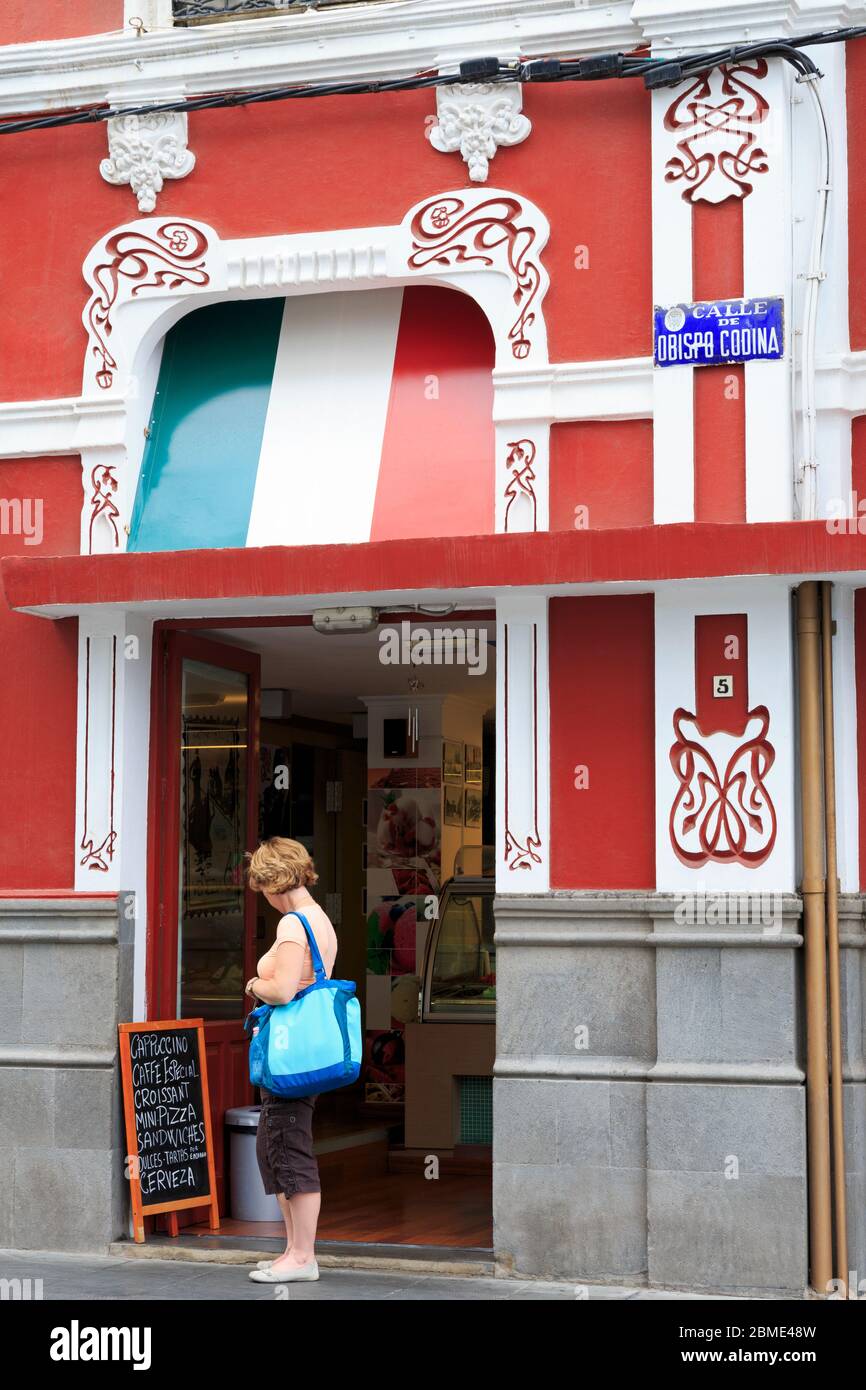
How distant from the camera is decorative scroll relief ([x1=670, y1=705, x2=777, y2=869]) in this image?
26.7 feet

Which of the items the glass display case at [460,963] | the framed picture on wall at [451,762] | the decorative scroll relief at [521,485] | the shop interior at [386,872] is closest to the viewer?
the decorative scroll relief at [521,485]

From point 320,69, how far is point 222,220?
3.06 ft

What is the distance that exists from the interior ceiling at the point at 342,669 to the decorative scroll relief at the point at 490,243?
1609 millimetres

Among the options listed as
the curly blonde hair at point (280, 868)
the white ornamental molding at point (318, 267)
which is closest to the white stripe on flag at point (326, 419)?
the white ornamental molding at point (318, 267)

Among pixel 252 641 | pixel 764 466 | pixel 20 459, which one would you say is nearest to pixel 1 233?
pixel 20 459

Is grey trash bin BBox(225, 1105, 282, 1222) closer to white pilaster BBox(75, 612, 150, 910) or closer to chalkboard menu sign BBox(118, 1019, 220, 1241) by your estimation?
chalkboard menu sign BBox(118, 1019, 220, 1241)

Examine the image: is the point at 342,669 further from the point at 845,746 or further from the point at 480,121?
the point at 845,746

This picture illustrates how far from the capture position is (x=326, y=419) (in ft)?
30.6

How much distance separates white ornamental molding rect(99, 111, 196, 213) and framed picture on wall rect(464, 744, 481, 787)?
18.3ft

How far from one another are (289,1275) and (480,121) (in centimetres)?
572

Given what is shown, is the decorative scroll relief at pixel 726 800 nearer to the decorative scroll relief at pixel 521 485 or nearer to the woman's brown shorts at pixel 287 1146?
the decorative scroll relief at pixel 521 485

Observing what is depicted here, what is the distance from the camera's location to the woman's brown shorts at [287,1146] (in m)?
7.93

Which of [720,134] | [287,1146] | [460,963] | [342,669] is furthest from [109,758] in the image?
[720,134]

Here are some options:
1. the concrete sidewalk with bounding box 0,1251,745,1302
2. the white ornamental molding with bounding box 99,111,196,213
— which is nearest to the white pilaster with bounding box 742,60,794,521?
the white ornamental molding with bounding box 99,111,196,213
